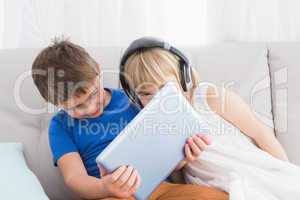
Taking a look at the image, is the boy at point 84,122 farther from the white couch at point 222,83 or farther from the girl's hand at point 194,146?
the white couch at point 222,83

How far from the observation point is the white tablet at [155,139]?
894 millimetres

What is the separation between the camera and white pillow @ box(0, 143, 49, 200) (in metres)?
0.94

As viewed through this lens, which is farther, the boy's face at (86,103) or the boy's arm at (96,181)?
the boy's face at (86,103)

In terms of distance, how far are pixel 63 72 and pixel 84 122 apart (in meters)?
0.17

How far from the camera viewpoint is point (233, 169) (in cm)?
104

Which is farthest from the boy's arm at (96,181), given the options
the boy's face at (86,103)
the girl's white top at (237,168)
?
the girl's white top at (237,168)

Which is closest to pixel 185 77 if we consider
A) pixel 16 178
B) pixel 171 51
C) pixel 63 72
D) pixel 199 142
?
pixel 171 51

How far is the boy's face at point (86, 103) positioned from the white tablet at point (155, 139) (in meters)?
0.19

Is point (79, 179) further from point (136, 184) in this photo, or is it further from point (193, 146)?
point (193, 146)

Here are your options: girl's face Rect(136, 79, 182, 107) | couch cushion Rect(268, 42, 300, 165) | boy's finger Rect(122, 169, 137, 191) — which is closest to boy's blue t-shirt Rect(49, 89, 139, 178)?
girl's face Rect(136, 79, 182, 107)

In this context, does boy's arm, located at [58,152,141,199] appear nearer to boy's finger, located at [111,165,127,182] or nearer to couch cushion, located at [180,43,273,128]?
boy's finger, located at [111,165,127,182]

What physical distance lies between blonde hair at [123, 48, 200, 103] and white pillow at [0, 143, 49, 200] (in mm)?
344

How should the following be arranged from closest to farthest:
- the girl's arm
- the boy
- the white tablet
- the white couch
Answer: the white tablet → the boy → the girl's arm → the white couch

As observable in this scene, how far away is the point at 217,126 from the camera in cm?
113
